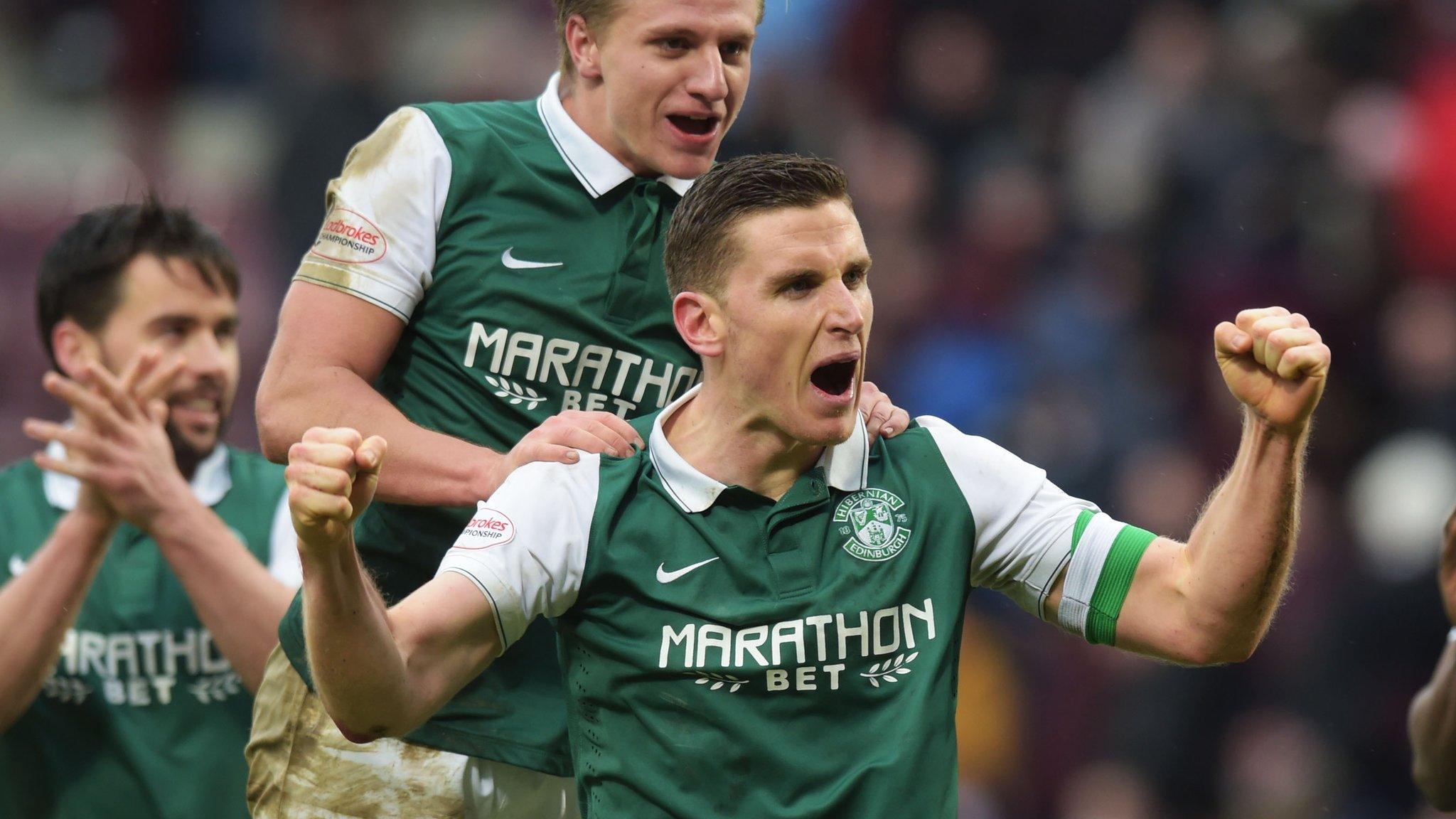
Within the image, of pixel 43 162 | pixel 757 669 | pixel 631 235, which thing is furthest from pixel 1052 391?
pixel 43 162

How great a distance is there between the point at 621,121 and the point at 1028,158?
560 centimetres

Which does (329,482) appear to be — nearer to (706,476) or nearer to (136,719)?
(706,476)

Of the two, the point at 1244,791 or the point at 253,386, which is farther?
the point at 253,386

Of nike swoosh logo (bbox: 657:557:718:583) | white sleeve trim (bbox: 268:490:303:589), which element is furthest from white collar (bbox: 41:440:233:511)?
nike swoosh logo (bbox: 657:557:718:583)

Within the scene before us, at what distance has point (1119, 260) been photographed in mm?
8547

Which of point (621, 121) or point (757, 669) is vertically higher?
point (621, 121)

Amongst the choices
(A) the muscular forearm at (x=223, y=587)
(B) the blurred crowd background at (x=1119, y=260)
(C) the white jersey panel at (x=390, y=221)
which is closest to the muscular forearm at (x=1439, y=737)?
(C) the white jersey panel at (x=390, y=221)

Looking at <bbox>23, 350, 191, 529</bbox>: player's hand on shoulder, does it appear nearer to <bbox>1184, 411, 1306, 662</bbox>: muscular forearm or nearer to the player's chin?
the player's chin

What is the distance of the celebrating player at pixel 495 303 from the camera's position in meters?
3.56

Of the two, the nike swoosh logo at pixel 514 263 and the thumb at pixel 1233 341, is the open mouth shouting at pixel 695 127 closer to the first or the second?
the nike swoosh logo at pixel 514 263

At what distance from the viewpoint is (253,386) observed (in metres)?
9.17

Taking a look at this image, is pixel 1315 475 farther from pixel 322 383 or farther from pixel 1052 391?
pixel 322 383

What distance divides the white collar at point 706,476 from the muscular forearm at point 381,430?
358 mm

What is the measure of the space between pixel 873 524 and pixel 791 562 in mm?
170
